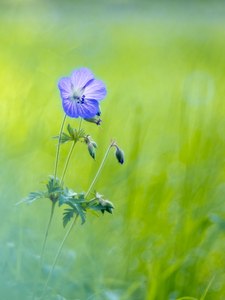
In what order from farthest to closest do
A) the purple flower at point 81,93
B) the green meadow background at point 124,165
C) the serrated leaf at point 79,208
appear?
the green meadow background at point 124,165
the purple flower at point 81,93
the serrated leaf at point 79,208

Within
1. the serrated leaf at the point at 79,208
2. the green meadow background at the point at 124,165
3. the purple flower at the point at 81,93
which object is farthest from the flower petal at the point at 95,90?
the green meadow background at the point at 124,165

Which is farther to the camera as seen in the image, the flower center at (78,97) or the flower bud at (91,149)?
the flower center at (78,97)

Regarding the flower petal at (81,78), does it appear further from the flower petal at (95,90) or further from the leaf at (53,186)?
the leaf at (53,186)

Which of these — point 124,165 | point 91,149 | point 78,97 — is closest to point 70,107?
point 78,97

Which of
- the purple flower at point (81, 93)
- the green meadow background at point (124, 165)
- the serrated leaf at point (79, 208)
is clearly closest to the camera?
the serrated leaf at point (79, 208)

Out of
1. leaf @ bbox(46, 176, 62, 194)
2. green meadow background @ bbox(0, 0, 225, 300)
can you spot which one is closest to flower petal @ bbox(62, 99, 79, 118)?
leaf @ bbox(46, 176, 62, 194)

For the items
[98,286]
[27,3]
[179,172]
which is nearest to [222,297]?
[98,286]

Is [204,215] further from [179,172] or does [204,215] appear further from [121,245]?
[179,172]
